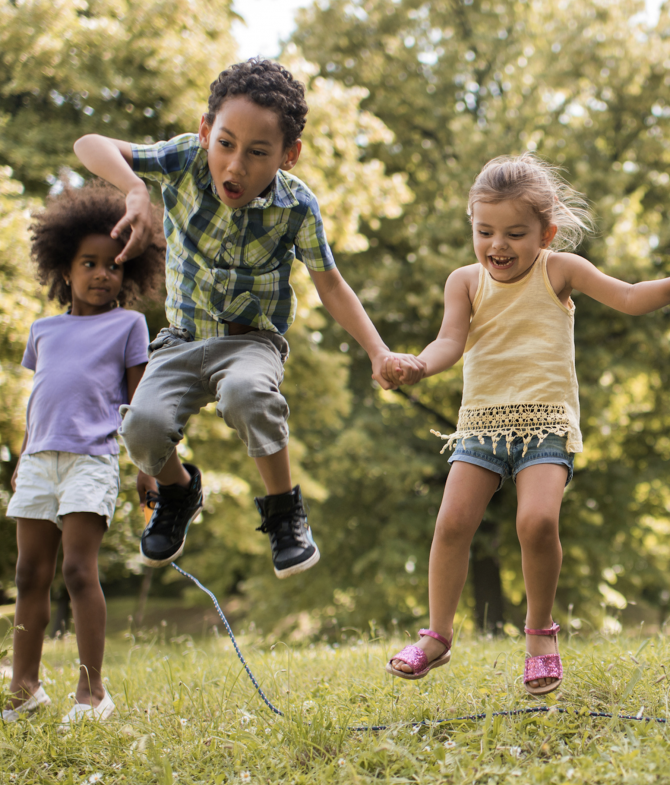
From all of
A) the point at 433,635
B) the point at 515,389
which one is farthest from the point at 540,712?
the point at 515,389

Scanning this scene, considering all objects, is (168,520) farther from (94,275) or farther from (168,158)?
(168,158)

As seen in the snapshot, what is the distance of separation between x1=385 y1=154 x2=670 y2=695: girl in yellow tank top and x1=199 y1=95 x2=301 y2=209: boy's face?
84cm

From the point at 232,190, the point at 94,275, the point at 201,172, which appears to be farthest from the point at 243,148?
the point at 94,275

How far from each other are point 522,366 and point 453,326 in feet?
1.08

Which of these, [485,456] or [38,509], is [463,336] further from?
[38,509]

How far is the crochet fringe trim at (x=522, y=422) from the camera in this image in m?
2.75

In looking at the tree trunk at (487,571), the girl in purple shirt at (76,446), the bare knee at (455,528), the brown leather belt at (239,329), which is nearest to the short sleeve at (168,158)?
the brown leather belt at (239,329)

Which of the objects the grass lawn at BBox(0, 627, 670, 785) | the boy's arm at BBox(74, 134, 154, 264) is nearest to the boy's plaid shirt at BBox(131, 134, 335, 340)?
the boy's arm at BBox(74, 134, 154, 264)

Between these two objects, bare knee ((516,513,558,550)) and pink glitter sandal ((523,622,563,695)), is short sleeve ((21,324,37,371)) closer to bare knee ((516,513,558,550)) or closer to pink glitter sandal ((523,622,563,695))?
bare knee ((516,513,558,550))

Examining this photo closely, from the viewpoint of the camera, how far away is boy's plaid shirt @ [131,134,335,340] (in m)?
3.00

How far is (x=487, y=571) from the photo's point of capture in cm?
1239

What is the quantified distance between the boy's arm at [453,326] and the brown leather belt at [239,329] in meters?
0.78

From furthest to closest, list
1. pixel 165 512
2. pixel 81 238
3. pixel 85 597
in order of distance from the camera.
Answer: pixel 81 238, pixel 165 512, pixel 85 597

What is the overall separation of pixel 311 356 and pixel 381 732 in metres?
7.58
